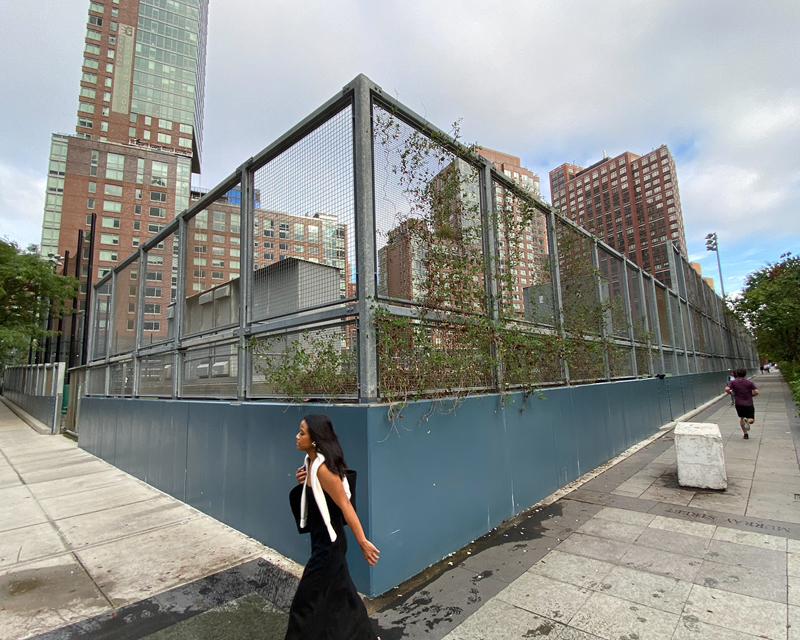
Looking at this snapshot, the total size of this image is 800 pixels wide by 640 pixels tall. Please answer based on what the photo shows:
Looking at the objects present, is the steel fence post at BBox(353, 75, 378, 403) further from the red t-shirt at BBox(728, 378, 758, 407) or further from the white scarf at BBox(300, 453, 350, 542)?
the red t-shirt at BBox(728, 378, 758, 407)

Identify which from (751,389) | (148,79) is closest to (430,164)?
(751,389)

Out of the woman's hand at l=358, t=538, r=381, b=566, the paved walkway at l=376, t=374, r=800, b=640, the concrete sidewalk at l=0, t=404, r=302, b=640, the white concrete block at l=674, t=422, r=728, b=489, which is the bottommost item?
the concrete sidewalk at l=0, t=404, r=302, b=640

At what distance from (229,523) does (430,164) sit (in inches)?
176

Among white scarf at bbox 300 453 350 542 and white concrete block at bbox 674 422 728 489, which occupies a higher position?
white scarf at bbox 300 453 350 542

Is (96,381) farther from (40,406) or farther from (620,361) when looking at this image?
(620,361)

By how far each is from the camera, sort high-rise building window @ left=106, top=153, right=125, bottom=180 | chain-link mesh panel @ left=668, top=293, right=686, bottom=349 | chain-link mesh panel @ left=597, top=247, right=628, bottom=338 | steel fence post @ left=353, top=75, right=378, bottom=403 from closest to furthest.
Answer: steel fence post @ left=353, top=75, right=378, bottom=403, chain-link mesh panel @ left=597, top=247, right=628, bottom=338, chain-link mesh panel @ left=668, top=293, right=686, bottom=349, high-rise building window @ left=106, top=153, right=125, bottom=180

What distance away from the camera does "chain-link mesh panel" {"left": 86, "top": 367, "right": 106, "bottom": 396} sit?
32.2 ft

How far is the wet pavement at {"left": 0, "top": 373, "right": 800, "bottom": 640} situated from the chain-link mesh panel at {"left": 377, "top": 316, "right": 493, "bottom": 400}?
150 cm

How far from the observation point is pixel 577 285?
7.30 meters

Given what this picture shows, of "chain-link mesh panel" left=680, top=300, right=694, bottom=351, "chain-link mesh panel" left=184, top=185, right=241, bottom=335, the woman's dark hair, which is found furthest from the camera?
"chain-link mesh panel" left=680, top=300, right=694, bottom=351

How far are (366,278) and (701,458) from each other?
5.27 meters

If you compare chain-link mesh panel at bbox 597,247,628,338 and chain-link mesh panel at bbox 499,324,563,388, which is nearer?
chain-link mesh panel at bbox 499,324,563,388

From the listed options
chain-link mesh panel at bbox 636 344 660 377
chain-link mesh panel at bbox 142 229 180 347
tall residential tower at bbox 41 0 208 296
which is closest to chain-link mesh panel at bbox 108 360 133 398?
chain-link mesh panel at bbox 142 229 180 347

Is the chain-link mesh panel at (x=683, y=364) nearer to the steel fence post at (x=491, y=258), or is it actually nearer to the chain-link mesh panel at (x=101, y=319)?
the steel fence post at (x=491, y=258)
